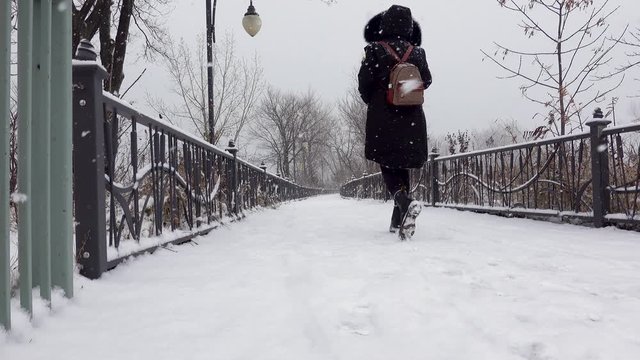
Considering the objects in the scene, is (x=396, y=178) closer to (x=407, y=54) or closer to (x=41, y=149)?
(x=407, y=54)

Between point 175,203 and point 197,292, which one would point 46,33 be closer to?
point 197,292

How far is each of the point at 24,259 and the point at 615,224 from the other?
481 centimetres

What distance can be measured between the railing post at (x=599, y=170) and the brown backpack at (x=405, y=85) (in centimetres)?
201

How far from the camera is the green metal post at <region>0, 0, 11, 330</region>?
1.26m

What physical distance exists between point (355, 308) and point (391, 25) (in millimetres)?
2852

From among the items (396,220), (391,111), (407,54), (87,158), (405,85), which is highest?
(407,54)

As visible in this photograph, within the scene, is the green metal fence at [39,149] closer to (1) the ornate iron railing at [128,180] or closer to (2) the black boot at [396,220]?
(1) the ornate iron railing at [128,180]

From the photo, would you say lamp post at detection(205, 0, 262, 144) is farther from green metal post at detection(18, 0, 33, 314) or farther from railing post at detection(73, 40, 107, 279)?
green metal post at detection(18, 0, 33, 314)

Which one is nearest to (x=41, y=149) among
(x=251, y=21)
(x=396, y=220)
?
(x=396, y=220)

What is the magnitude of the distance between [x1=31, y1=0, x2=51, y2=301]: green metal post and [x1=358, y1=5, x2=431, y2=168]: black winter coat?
104 inches

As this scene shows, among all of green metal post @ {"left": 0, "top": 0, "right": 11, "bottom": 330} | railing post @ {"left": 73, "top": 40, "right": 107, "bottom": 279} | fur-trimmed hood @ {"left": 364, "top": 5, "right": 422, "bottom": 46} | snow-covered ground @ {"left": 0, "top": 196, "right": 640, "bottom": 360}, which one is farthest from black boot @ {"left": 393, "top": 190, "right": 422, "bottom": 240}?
green metal post @ {"left": 0, "top": 0, "right": 11, "bottom": 330}

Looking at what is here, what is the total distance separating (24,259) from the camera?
4.82 feet

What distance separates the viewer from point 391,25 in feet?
12.8

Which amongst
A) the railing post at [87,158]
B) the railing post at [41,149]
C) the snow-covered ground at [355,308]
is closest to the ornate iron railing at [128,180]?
the railing post at [87,158]
